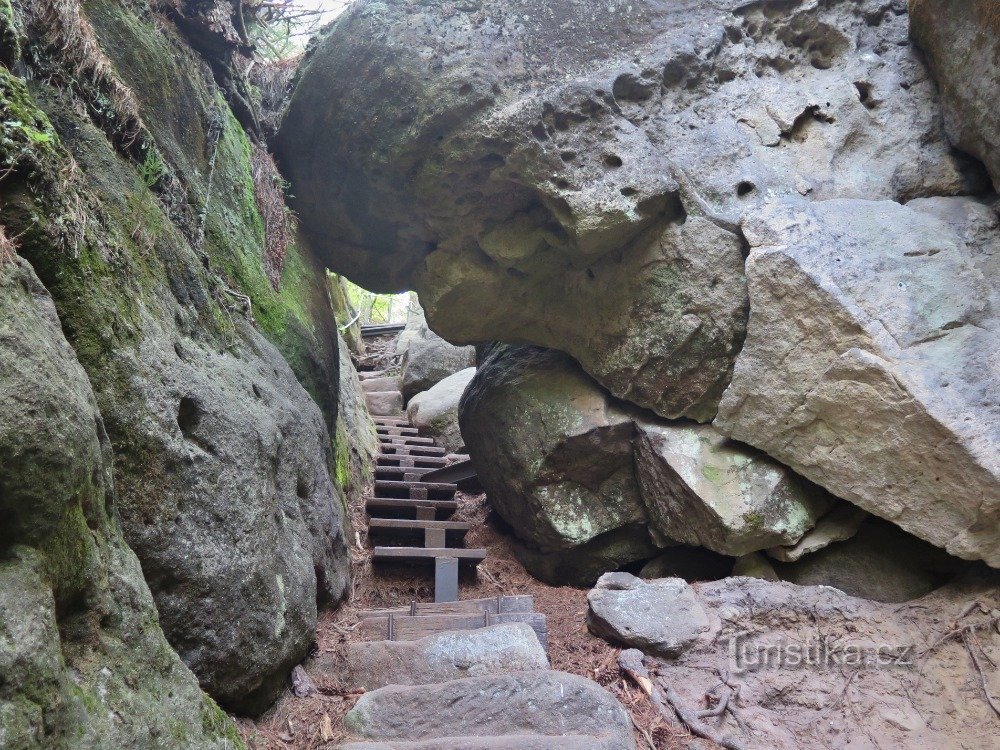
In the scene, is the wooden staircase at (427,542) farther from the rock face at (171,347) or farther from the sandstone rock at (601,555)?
the sandstone rock at (601,555)

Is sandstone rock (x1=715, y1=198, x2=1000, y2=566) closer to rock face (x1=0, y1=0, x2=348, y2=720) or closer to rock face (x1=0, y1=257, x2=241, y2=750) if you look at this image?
rock face (x1=0, y1=0, x2=348, y2=720)

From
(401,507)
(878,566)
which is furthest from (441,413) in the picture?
(878,566)

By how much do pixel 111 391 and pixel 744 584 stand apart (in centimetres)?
386

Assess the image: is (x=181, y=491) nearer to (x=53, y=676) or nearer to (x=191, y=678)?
(x=191, y=678)

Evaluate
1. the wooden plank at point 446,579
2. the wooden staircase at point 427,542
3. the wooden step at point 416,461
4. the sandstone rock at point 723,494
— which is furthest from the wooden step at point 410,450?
the sandstone rock at point 723,494

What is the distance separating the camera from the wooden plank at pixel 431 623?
13.6 feet

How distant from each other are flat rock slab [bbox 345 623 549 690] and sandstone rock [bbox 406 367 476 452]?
569 centimetres

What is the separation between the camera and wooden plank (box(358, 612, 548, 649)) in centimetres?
416

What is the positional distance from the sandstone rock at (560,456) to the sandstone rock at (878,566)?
1.35 meters

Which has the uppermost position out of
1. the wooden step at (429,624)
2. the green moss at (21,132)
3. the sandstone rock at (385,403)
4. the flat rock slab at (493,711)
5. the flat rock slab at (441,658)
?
the green moss at (21,132)

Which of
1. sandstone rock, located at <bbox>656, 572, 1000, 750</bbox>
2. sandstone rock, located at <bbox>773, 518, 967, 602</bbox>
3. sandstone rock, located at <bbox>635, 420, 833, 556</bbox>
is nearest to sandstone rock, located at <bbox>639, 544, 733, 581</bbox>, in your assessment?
sandstone rock, located at <bbox>635, 420, 833, 556</bbox>

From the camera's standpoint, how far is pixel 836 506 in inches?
200

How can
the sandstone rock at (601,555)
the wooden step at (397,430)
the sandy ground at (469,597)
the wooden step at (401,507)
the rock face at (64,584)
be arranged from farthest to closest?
the wooden step at (397,430), the wooden step at (401,507), the sandstone rock at (601,555), the sandy ground at (469,597), the rock face at (64,584)

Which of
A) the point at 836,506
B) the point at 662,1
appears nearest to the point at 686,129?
the point at 662,1
